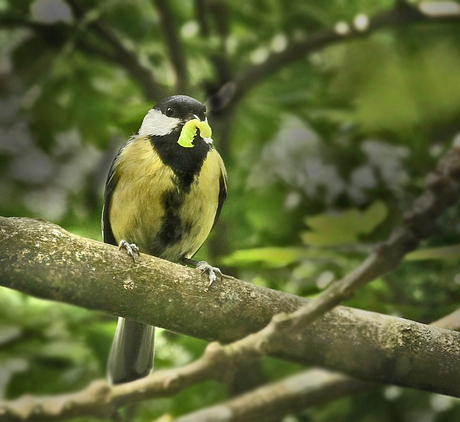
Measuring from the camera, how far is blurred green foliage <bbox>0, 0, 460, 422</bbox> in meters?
0.67

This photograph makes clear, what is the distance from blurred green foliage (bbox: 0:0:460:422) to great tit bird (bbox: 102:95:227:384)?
31 millimetres

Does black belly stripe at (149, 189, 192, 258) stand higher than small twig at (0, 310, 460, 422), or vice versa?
black belly stripe at (149, 189, 192, 258)

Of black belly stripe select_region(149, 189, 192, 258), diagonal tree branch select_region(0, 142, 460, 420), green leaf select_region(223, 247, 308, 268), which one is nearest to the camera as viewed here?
diagonal tree branch select_region(0, 142, 460, 420)

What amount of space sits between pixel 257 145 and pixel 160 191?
0.26 meters

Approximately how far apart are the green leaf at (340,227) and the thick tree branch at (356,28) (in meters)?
0.41

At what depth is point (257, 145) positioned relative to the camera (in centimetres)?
94

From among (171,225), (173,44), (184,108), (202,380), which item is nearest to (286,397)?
(202,380)

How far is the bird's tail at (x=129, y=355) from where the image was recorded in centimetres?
69

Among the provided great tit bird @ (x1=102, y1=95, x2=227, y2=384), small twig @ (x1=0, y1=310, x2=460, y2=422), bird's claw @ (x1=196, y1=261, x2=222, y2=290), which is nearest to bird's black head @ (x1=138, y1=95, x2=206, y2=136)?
great tit bird @ (x1=102, y1=95, x2=227, y2=384)

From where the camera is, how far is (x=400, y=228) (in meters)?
0.52

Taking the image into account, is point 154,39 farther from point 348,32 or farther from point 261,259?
point 261,259

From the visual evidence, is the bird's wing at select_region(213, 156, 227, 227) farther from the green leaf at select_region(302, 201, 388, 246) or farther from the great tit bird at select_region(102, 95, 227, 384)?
the green leaf at select_region(302, 201, 388, 246)

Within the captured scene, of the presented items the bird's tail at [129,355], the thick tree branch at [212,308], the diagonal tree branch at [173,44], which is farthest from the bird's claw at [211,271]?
the diagonal tree branch at [173,44]

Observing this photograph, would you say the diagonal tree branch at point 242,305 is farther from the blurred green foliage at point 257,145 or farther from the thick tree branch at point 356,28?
the thick tree branch at point 356,28
